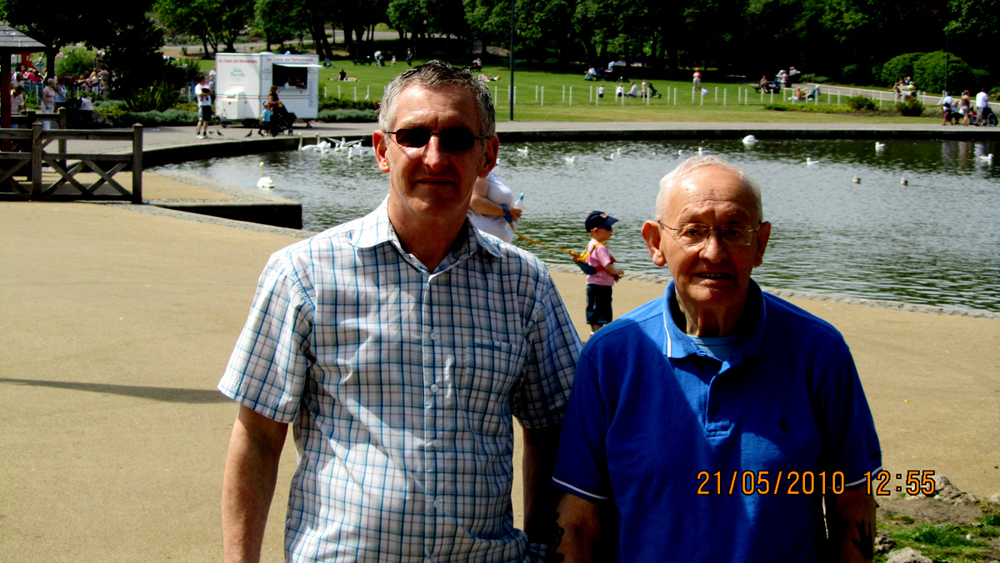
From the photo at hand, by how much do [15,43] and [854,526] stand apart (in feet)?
60.9

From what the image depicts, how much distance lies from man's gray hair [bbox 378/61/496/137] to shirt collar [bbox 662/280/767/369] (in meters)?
0.66

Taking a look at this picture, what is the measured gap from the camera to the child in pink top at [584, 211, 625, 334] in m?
7.79

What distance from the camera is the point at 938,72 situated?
2729 inches

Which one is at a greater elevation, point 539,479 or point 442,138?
point 442,138

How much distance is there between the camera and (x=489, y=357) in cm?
237

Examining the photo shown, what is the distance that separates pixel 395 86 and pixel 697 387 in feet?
3.44

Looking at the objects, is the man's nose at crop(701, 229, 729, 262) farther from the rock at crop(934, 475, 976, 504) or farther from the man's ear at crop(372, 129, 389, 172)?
the rock at crop(934, 475, 976, 504)

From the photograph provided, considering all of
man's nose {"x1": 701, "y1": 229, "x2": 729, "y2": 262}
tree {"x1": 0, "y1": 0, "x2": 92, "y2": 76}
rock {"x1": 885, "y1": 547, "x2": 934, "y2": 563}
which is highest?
tree {"x1": 0, "y1": 0, "x2": 92, "y2": 76}

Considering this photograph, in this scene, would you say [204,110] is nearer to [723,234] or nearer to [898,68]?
[723,234]

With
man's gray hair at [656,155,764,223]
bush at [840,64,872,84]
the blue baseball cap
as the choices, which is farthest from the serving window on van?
bush at [840,64,872,84]

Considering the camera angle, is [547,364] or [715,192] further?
[547,364]

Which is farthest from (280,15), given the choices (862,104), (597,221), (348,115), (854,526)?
(854,526)

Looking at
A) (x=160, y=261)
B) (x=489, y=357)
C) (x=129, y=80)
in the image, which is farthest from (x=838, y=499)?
(x=129, y=80)

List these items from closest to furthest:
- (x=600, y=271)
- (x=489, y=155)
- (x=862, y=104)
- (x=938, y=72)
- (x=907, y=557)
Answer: (x=489, y=155), (x=907, y=557), (x=600, y=271), (x=862, y=104), (x=938, y=72)
